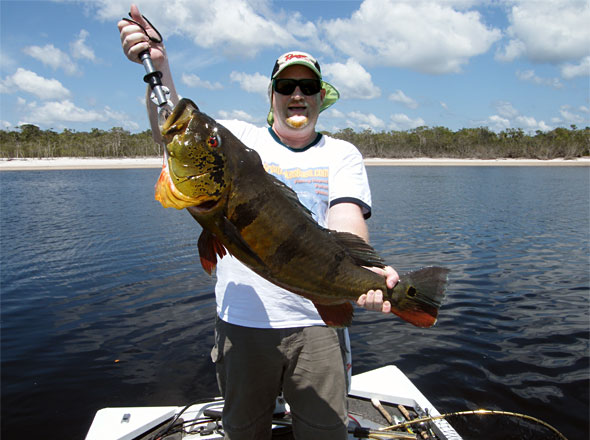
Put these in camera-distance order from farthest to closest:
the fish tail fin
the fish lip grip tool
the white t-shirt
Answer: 1. the white t-shirt
2. the fish tail fin
3. the fish lip grip tool

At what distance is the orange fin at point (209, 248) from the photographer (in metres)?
2.37

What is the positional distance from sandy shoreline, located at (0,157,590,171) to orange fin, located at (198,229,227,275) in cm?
7687

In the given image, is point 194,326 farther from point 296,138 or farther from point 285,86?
point 285,86

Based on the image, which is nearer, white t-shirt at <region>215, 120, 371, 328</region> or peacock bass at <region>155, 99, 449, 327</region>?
peacock bass at <region>155, 99, 449, 327</region>

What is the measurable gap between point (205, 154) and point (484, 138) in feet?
343

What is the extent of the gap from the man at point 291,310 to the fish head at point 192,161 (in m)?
0.75

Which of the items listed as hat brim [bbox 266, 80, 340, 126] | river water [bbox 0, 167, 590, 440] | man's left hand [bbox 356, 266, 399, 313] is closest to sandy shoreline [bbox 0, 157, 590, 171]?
river water [bbox 0, 167, 590, 440]

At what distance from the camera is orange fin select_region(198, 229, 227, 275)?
237 centimetres

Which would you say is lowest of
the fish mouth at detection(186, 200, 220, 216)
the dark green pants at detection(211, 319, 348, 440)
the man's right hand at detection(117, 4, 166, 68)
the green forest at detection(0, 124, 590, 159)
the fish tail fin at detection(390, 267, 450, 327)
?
the dark green pants at detection(211, 319, 348, 440)

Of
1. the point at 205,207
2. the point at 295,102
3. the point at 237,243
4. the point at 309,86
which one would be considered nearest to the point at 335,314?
the point at 237,243

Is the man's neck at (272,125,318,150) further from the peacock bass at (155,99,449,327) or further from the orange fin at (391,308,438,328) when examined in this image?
the orange fin at (391,308,438,328)

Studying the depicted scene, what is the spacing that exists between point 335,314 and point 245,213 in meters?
0.97

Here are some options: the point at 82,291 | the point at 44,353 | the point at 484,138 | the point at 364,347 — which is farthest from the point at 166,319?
the point at 484,138

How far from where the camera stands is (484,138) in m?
95.2
